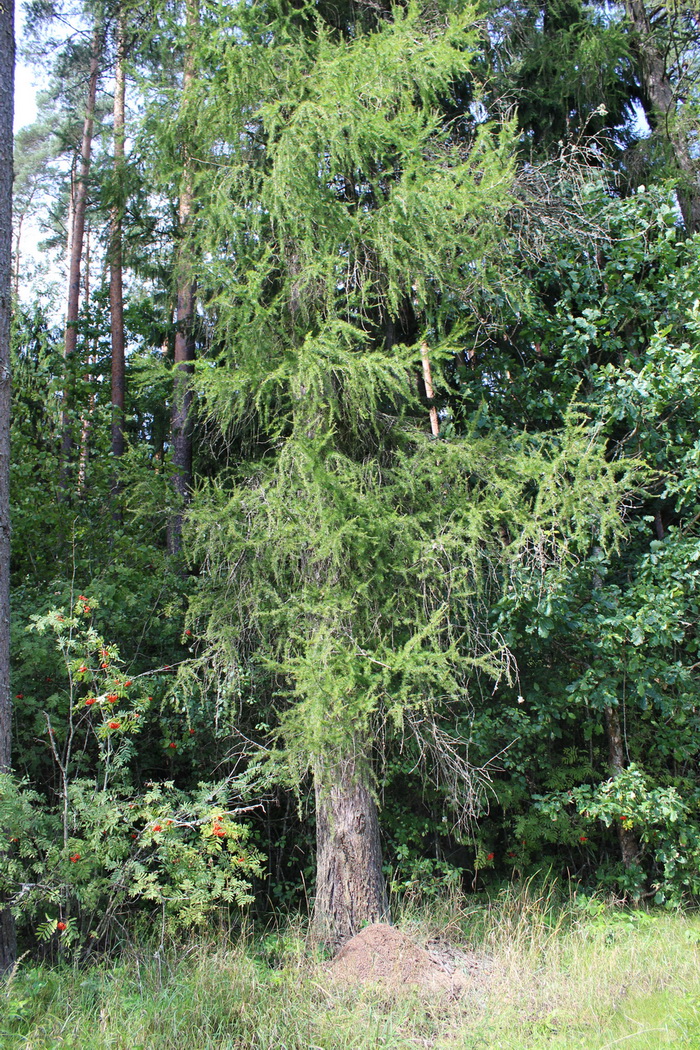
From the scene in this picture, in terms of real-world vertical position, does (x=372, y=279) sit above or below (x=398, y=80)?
below

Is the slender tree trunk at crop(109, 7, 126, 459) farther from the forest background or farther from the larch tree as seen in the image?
the larch tree

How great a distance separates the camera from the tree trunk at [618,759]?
6184 millimetres

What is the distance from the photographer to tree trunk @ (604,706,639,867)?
6184 millimetres

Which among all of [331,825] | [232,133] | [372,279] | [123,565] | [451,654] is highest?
[232,133]

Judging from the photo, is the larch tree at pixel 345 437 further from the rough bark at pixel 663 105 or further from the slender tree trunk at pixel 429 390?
the rough bark at pixel 663 105

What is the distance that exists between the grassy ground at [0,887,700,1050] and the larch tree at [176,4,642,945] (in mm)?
825

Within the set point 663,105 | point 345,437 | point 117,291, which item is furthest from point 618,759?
point 117,291

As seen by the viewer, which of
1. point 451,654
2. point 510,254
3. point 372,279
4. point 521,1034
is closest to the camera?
point 521,1034

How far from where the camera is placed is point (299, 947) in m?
4.64

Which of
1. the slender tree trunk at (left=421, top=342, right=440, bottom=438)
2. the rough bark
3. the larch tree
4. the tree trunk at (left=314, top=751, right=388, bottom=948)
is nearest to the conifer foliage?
the larch tree

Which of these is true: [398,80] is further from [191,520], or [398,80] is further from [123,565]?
[123,565]

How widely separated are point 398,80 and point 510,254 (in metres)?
1.51

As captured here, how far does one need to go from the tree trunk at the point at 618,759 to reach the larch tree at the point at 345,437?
1.66m

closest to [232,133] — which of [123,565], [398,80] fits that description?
[398,80]
